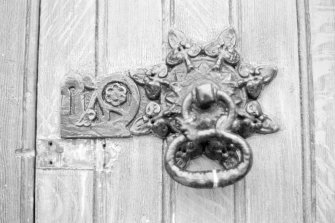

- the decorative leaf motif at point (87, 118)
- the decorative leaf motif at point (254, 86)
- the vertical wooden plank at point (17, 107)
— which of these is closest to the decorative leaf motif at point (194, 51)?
the decorative leaf motif at point (254, 86)

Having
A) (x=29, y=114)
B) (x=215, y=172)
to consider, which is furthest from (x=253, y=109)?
(x=29, y=114)

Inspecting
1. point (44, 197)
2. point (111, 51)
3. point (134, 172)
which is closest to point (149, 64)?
point (111, 51)

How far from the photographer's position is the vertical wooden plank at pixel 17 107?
735 mm

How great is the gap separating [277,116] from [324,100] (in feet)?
0.30

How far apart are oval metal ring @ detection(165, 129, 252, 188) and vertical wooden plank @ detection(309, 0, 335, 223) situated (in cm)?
17

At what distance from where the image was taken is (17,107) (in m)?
0.76

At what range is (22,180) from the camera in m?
0.74

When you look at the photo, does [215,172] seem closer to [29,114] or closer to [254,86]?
[254,86]

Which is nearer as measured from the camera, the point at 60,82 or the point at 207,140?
the point at 207,140

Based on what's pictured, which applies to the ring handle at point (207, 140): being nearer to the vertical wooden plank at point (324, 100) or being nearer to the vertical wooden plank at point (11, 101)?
the vertical wooden plank at point (324, 100)

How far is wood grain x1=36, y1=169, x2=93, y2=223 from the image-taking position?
0.72 meters

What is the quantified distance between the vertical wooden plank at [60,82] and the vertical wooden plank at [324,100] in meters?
0.43

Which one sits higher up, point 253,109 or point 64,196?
point 253,109

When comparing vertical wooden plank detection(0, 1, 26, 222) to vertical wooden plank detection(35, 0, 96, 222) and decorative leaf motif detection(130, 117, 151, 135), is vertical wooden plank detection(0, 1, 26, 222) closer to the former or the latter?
vertical wooden plank detection(35, 0, 96, 222)
